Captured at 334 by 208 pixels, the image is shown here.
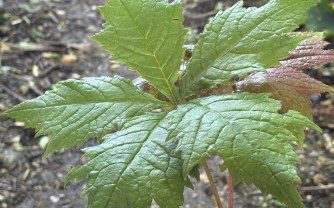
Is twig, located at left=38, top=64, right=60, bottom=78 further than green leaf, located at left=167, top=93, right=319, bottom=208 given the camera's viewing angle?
Yes

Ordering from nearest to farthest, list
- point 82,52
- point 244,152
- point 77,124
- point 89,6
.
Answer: point 244,152
point 77,124
point 82,52
point 89,6

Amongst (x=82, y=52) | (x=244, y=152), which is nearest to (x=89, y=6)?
(x=82, y=52)

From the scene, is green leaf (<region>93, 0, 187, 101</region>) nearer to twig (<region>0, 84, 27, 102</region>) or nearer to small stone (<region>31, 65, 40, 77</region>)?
twig (<region>0, 84, 27, 102</region>)

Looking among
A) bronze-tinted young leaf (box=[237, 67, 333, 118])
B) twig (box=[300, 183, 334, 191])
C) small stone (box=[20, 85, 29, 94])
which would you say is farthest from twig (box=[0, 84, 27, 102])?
bronze-tinted young leaf (box=[237, 67, 333, 118])

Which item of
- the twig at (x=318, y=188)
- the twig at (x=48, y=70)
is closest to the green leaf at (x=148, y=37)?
the twig at (x=318, y=188)

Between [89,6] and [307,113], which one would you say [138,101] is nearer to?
[307,113]

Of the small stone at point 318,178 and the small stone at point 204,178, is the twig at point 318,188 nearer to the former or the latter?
the small stone at point 318,178
